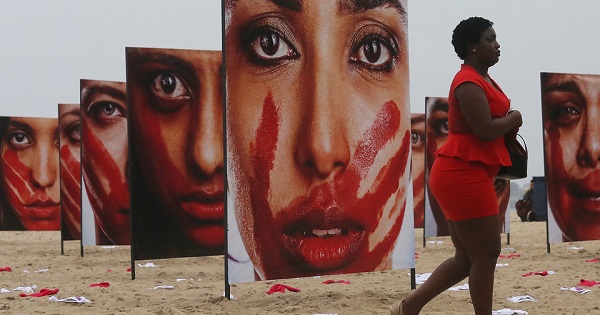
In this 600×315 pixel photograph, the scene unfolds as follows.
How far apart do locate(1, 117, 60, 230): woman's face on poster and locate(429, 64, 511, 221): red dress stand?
1282cm

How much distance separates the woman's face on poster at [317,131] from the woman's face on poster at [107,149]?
434 cm

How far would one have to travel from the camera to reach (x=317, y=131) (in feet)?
17.7

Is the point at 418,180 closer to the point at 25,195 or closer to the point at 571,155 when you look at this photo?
the point at 571,155

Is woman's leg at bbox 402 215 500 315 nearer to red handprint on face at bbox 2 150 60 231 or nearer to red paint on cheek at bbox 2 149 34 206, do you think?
red handprint on face at bbox 2 150 60 231

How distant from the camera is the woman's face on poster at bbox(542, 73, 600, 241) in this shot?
29.5 ft

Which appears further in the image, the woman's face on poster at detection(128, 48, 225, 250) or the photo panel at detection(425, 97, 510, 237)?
the photo panel at detection(425, 97, 510, 237)

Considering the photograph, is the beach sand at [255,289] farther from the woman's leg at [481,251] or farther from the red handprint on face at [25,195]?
the red handprint on face at [25,195]

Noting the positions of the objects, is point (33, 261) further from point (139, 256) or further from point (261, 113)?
point (261, 113)

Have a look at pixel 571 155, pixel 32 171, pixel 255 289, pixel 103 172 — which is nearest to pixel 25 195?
pixel 32 171

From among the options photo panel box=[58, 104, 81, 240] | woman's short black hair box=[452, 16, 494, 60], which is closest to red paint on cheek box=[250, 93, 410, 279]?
woman's short black hair box=[452, 16, 494, 60]

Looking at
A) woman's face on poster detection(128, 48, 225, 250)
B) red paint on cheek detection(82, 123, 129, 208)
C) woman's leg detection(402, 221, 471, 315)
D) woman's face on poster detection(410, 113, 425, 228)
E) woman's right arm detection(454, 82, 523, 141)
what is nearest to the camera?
woman's right arm detection(454, 82, 523, 141)

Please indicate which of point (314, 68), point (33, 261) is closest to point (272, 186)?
point (314, 68)

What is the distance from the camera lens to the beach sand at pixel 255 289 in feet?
17.1

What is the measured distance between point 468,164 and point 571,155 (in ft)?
20.4
